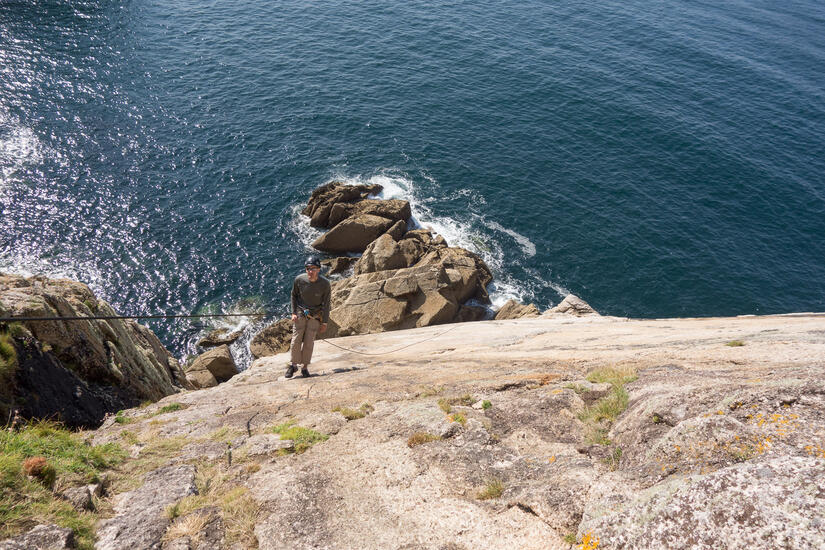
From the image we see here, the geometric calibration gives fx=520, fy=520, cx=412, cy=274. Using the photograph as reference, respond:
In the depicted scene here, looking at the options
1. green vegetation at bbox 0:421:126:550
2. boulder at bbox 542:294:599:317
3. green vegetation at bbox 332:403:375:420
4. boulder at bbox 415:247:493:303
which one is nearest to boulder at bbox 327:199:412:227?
boulder at bbox 415:247:493:303

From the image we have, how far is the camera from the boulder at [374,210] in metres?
48.1

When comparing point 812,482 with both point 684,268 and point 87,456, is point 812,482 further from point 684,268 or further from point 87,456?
point 684,268

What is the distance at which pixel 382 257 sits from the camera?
4169cm

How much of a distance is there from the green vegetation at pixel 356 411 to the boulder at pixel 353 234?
1382 inches

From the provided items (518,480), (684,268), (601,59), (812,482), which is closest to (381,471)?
(518,480)

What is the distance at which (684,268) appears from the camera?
46188 mm

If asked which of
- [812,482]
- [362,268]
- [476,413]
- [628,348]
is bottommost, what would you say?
[362,268]

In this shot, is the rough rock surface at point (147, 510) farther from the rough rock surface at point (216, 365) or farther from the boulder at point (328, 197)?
the boulder at point (328, 197)

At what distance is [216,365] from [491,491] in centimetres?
3120

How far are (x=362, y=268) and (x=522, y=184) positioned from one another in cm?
2169

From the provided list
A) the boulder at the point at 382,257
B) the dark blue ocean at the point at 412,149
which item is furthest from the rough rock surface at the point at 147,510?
the boulder at the point at 382,257

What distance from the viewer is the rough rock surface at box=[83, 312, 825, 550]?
19.7 ft

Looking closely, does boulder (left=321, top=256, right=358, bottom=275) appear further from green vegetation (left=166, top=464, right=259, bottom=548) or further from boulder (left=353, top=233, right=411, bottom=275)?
green vegetation (left=166, top=464, right=259, bottom=548)

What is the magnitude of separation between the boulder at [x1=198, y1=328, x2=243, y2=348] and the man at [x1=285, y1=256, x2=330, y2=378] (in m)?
25.2
